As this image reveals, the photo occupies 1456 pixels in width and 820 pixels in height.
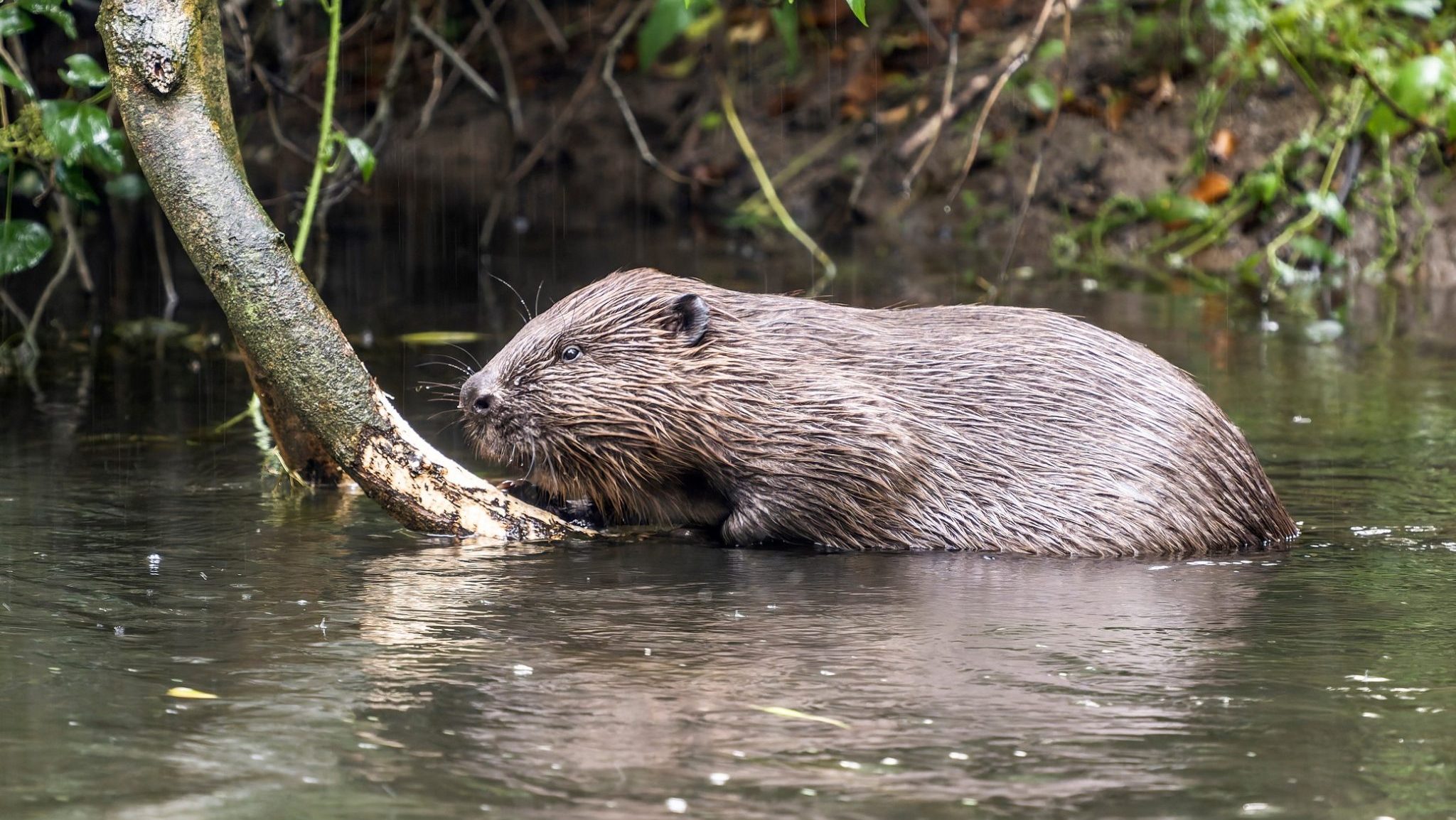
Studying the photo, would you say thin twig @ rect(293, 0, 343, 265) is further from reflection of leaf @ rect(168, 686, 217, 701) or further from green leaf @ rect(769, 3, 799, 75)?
green leaf @ rect(769, 3, 799, 75)

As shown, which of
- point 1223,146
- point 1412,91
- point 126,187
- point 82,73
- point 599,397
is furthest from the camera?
point 1223,146

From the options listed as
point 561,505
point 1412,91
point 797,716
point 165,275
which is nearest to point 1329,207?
point 1412,91

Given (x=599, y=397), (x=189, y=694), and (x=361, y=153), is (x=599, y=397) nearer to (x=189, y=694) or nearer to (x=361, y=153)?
(x=361, y=153)

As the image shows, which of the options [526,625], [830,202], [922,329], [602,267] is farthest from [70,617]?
[830,202]

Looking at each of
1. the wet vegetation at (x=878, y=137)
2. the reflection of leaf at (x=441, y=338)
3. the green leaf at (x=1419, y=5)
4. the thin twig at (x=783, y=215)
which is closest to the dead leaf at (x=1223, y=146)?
the wet vegetation at (x=878, y=137)

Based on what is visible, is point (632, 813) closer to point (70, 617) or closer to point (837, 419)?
Answer: point (70, 617)

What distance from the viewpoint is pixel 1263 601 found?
4.67 metres

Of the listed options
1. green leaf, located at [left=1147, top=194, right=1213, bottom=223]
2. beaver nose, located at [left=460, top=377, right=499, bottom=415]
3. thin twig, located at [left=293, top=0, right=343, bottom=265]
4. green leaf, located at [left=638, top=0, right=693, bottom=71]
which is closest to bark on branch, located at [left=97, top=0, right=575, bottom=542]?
beaver nose, located at [left=460, top=377, right=499, bottom=415]

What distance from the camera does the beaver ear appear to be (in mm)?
5496

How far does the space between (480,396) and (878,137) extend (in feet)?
29.8

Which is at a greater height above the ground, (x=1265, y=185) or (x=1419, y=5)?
(x=1419, y=5)

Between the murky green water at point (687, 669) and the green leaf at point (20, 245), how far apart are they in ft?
2.68

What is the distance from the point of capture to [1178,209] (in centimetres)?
1233

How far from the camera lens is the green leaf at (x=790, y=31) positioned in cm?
1327
